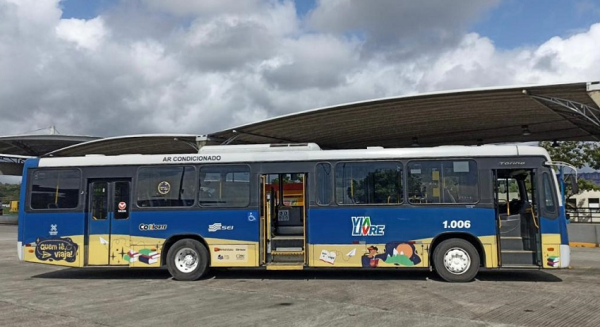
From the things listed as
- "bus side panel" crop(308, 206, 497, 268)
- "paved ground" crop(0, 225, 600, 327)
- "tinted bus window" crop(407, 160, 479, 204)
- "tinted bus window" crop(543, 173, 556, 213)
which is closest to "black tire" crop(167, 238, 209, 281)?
"paved ground" crop(0, 225, 600, 327)

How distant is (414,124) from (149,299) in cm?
1565

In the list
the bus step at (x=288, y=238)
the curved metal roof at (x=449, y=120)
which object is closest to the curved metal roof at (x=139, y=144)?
the curved metal roof at (x=449, y=120)

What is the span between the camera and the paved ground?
696 centimetres

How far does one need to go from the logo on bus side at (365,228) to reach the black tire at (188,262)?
3.45 metres

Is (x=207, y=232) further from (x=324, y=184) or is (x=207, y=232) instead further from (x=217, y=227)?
(x=324, y=184)

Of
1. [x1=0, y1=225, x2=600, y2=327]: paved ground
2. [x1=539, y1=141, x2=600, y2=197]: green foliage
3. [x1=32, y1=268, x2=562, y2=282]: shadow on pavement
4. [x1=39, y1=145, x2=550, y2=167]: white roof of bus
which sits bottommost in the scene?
[x1=0, y1=225, x2=600, y2=327]: paved ground

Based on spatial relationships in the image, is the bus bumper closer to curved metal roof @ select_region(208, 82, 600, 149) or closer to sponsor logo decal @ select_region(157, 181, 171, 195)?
curved metal roof @ select_region(208, 82, 600, 149)

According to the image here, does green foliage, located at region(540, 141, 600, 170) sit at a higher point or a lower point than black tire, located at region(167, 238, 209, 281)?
higher

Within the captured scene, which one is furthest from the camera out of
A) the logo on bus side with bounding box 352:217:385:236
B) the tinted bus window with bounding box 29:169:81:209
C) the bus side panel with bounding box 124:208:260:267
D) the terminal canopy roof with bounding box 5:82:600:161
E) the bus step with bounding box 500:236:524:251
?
the terminal canopy roof with bounding box 5:82:600:161

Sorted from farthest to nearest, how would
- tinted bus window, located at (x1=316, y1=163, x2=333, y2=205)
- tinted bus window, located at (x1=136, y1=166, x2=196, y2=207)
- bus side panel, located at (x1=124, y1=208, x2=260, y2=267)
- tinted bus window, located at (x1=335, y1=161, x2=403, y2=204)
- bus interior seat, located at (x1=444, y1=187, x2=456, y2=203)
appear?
tinted bus window, located at (x1=136, y1=166, x2=196, y2=207) < bus side panel, located at (x1=124, y1=208, x2=260, y2=267) < tinted bus window, located at (x1=316, y1=163, x2=333, y2=205) < tinted bus window, located at (x1=335, y1=161, x2=403, y2=204) < bus interior seat, located at (x1=444, y1=187, x2=456, y2=203)

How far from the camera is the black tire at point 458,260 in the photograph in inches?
395

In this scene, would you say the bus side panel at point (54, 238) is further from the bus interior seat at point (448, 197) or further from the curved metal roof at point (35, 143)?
the curved metal roof at point (35, 143)

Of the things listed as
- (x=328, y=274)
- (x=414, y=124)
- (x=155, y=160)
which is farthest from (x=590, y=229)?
(x=155, y=160)

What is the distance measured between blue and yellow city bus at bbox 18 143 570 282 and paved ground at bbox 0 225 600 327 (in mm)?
562
